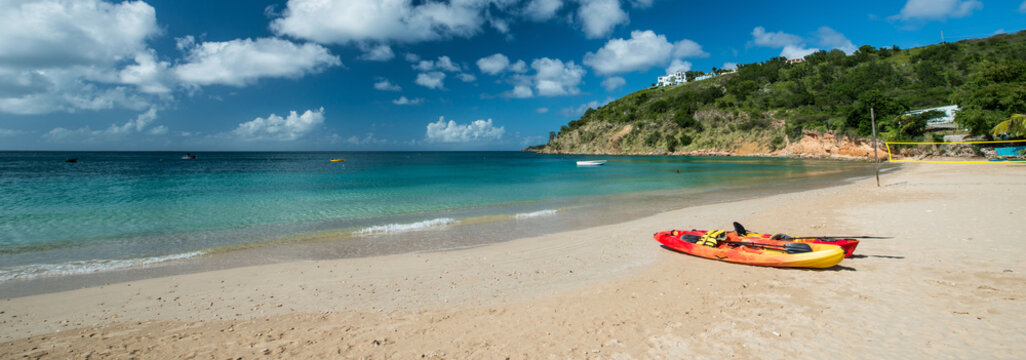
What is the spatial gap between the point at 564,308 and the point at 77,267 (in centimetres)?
1168

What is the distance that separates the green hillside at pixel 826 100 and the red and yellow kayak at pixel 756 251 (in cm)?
4839

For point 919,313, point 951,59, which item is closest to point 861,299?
point 919,313

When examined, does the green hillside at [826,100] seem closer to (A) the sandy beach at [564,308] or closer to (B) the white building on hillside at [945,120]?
(B) the white building on hillside at [945,120]

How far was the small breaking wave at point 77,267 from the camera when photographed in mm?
9070

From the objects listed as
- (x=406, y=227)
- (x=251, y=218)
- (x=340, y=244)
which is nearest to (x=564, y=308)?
(x=340, y=244)

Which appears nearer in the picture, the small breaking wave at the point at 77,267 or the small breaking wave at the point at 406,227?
the small breaking wave at the point at 77,267

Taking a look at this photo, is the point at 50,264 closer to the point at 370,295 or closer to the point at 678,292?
the point at 370,295

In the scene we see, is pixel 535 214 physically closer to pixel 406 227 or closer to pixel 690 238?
pixel 406 227

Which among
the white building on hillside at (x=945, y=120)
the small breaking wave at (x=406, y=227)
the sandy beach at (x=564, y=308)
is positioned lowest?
the sandy beach at (x=564, y=308)

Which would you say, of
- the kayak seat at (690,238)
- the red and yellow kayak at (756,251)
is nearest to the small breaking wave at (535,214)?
the red and yellow kayak at (756,251)

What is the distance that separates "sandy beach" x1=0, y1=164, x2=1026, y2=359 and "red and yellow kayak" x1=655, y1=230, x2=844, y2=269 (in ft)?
0.73

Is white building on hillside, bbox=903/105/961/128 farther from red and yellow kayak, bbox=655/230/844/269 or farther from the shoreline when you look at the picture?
red and yellow kayak, bbox=655/230/844/269

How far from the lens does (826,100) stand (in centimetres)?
8375

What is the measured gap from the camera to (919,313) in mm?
5477
